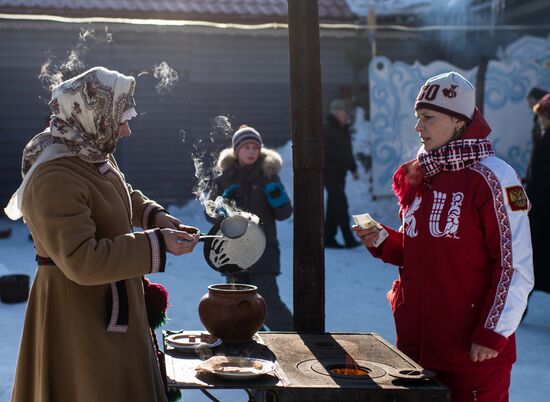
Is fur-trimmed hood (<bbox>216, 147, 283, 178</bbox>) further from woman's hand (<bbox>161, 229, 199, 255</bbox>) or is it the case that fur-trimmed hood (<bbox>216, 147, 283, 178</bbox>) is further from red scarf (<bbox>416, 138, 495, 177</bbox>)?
woman's hand (<bbox>161, 229, 199, 255</bbox>)

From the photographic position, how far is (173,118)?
1236 centimetres

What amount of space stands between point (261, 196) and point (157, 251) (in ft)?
9.16

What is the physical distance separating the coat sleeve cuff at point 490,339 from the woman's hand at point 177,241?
3.42ft

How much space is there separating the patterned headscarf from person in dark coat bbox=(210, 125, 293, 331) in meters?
2.56

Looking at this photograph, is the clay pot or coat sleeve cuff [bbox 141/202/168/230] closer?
the clay pot

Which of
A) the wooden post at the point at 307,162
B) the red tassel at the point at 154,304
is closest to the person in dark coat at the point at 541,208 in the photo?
the wooden post at the point at 307,162

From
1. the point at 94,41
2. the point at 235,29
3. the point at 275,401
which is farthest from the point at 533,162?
the point at 94,41

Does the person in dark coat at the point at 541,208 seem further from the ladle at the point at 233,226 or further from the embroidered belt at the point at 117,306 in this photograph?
the embroidered belt at the point at 117,306

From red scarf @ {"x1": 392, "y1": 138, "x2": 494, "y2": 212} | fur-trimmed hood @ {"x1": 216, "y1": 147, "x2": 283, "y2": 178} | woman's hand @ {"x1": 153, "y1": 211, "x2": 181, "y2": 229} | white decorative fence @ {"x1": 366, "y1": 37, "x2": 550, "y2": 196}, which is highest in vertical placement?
white decorative fence @ {"x1": 366, "y1": 37, "x2": 550, "y2": 196}

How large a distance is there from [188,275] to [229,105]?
5.35 meters

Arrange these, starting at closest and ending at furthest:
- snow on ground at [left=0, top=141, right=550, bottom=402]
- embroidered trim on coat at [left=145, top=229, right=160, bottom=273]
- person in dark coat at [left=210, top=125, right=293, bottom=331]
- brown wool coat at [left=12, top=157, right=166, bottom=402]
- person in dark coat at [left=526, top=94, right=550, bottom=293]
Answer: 1. brown wool coat at [left=12, top=157, right=166, bottom=402]
2. embroidered trim on coat at [left=145, top=229, right=160, bottom=273]
3. snow on ground at [left=0, top=141, right=550, bottom=402]
4. person in dark coat at [left=210, top=125, right=293, bottom=331]
5. person in dark coat at [left=526, top=94, right=550, bottom=293]

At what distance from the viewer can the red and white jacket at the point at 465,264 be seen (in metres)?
2.59

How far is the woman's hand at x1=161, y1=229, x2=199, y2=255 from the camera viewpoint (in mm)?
2467

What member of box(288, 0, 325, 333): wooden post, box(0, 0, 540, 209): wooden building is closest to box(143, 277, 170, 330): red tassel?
box(288, 0, 325, 333): wooden post
